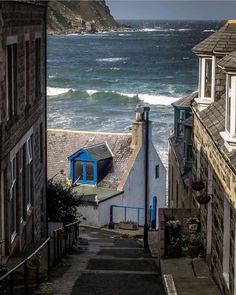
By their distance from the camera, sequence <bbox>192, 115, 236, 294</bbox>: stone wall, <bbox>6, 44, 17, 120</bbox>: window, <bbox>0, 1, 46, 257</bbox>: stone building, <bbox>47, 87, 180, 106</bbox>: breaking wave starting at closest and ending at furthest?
1. <bbox>192, 115, 236, 294</bbox>: stone wall
2. <bbox>0, 1, 46, 257</bbox>: stone building
3. <bbox>6, 44, 17, 120</bbox>: window
4. <bbox>47, 87, 180, 106</bbox>: breaking wave

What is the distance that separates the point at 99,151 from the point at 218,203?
69.2 ft

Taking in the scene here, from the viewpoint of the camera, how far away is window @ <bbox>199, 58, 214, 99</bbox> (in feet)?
66.3

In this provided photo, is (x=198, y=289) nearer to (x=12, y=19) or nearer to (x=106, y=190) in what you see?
(x=12, y=19)

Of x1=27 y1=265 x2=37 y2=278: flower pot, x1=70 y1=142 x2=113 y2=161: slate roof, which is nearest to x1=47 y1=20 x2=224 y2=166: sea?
x1=70 y1=142 x2=113 y2=161: slate roof

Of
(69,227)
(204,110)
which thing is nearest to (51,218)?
(69,227)

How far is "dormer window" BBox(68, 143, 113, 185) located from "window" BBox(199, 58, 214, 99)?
1581cm

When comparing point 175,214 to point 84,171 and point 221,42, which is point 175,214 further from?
point 84,171

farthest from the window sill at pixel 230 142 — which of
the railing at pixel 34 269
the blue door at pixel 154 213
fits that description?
the blue door at pixel 154 213

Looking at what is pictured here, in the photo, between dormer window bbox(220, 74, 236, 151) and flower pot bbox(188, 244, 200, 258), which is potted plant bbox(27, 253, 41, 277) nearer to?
flower pot bbox(188, 244, 200, 258)

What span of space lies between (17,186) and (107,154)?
18.4 m

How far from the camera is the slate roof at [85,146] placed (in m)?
37.1

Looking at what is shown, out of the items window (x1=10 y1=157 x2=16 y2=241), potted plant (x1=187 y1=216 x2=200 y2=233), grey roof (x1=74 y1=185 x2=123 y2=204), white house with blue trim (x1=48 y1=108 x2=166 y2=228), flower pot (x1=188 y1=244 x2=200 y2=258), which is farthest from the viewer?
white house with blue trim (x1=48 y1=108 x2=166 y2=228)

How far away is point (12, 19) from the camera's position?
17.5 m

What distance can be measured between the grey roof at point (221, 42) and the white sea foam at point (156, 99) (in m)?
72.1
